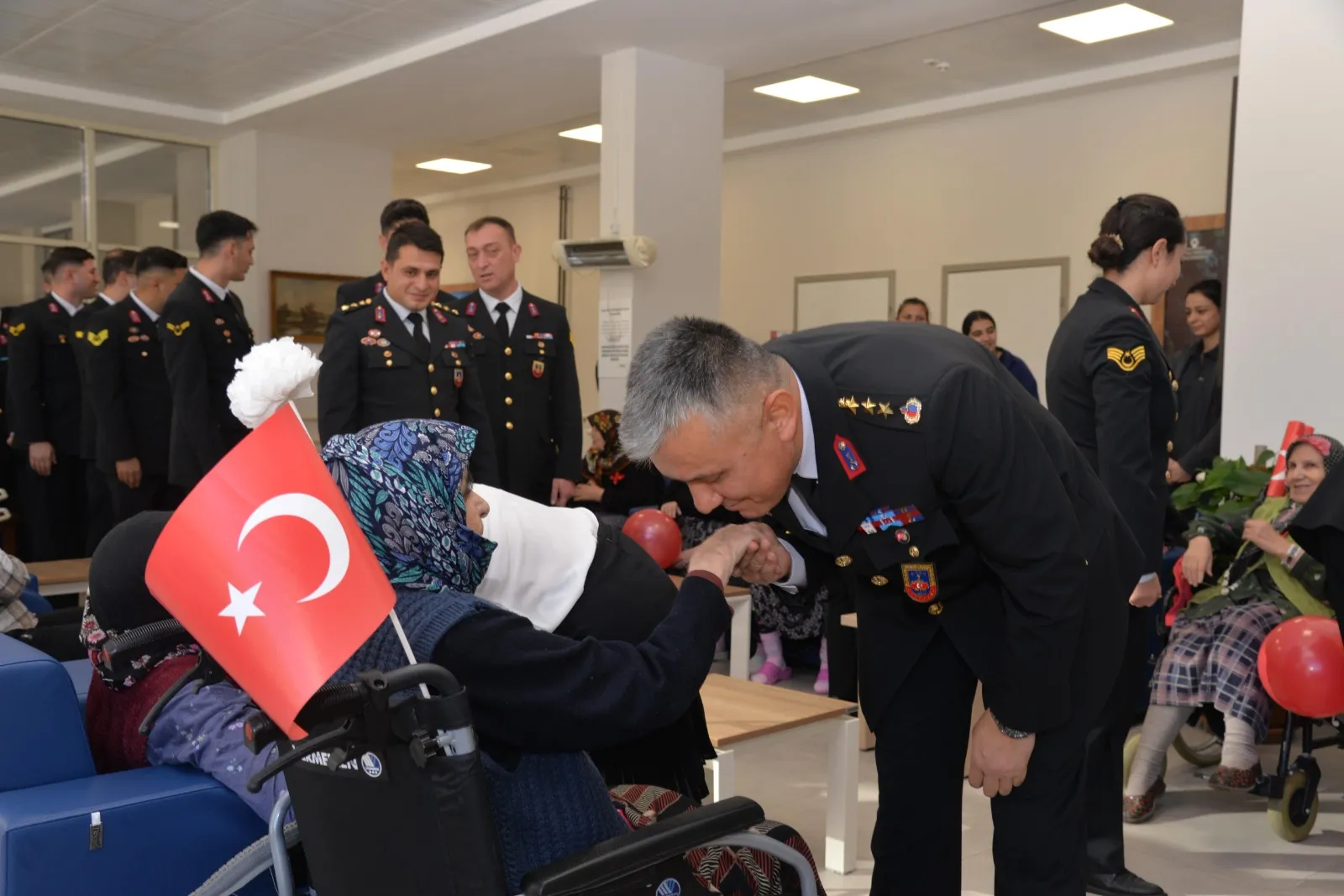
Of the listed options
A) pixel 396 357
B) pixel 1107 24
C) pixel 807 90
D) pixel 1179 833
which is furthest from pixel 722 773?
pixel 807 90

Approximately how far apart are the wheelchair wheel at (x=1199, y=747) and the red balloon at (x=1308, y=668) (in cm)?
58

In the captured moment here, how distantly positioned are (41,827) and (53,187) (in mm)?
7994

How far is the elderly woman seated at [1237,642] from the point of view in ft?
10.4

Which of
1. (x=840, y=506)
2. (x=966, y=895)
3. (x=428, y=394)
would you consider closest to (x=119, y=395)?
(x=428, y=394)

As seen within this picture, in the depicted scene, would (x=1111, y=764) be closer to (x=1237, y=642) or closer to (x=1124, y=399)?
(x=1124, y=399)

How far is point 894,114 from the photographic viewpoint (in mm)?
8188

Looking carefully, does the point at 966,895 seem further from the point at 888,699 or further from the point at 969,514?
the point at 969,514

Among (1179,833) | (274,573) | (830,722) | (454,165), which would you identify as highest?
(454,165)

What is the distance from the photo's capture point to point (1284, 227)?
3871mm

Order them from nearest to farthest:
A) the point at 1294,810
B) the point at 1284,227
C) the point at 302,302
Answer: the point at 1294,810
the point at 1284,227
the point at 302,302

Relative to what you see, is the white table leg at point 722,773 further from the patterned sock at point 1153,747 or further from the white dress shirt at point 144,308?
the white dress shirt at point 144,308

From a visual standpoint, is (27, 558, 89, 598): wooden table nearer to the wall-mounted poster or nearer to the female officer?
the female officer

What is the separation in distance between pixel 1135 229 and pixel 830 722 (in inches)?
51.0

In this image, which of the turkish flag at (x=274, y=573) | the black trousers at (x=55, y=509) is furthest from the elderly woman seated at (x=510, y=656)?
the black trousers at (x=55, y=509)
